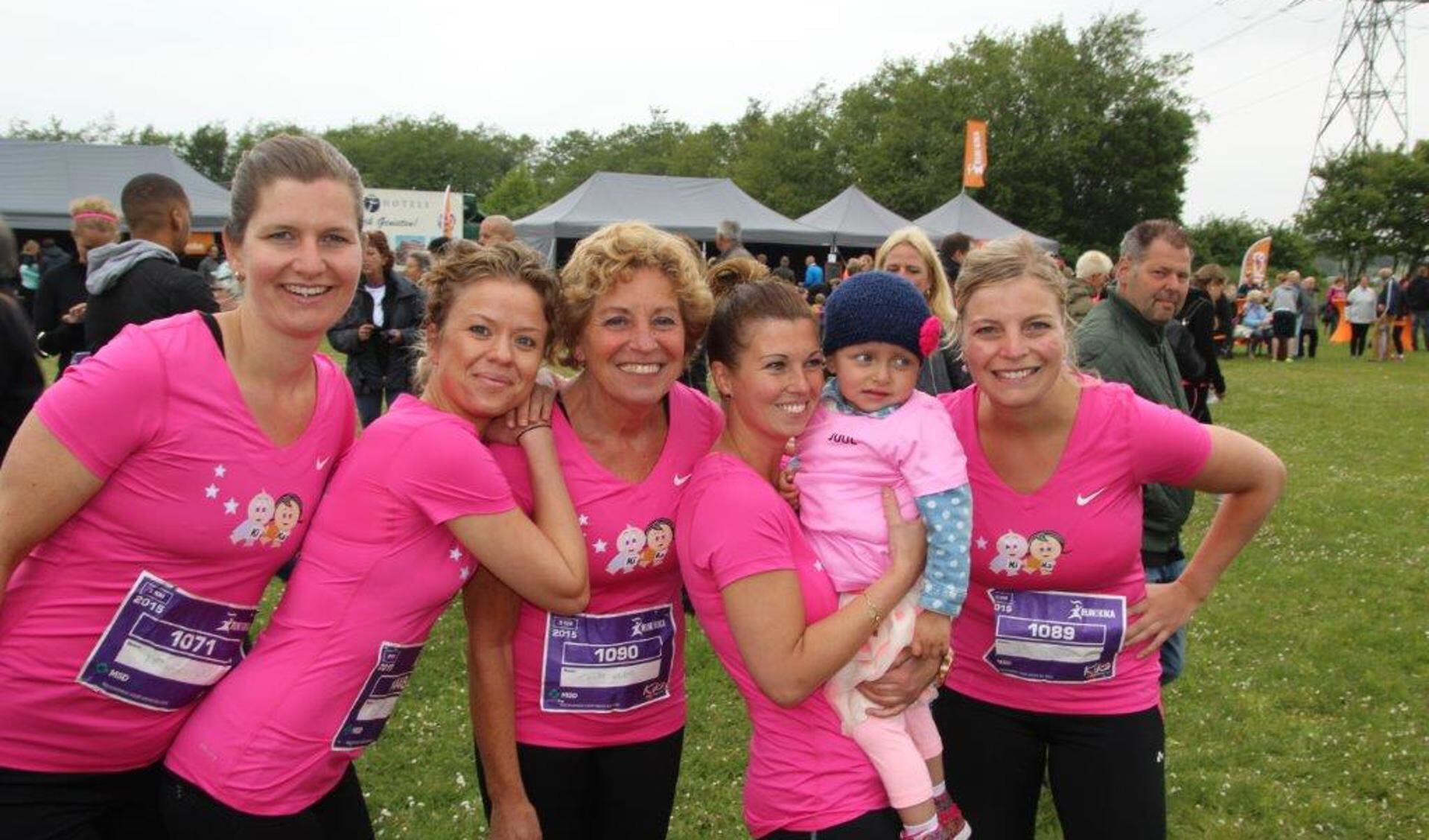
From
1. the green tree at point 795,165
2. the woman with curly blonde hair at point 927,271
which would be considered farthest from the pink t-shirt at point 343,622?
the green tree at point 795,165

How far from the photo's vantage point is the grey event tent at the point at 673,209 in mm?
23781

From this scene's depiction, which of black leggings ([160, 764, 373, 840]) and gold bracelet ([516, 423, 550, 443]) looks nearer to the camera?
black leggings ([160, 764, 373, 840])

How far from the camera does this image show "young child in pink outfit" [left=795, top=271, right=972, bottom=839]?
2162mm

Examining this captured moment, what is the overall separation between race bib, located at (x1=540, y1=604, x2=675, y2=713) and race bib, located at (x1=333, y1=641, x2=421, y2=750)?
338 millimetres

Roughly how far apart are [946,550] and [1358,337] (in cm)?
2576

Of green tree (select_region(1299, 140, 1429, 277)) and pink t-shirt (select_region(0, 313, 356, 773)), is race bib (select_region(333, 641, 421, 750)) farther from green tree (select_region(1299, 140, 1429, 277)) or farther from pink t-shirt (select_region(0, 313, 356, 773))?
green tree (select_region(1299, 140, 1429, 277))

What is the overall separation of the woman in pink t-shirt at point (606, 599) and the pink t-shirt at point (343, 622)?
9.5 inches

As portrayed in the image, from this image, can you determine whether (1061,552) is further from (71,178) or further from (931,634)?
(71,178)

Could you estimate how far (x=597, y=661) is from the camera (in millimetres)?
2344

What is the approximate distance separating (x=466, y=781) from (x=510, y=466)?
2376mm

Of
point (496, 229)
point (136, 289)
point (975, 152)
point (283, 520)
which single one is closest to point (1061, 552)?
point (283, 520)

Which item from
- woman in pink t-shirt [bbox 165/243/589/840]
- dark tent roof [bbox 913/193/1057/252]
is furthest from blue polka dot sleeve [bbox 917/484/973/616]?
dark tent roof [bbox 913/193/1057/252]

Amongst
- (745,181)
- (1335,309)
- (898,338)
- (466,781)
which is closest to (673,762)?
(898,338)

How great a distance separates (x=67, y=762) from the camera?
1.99 meters
